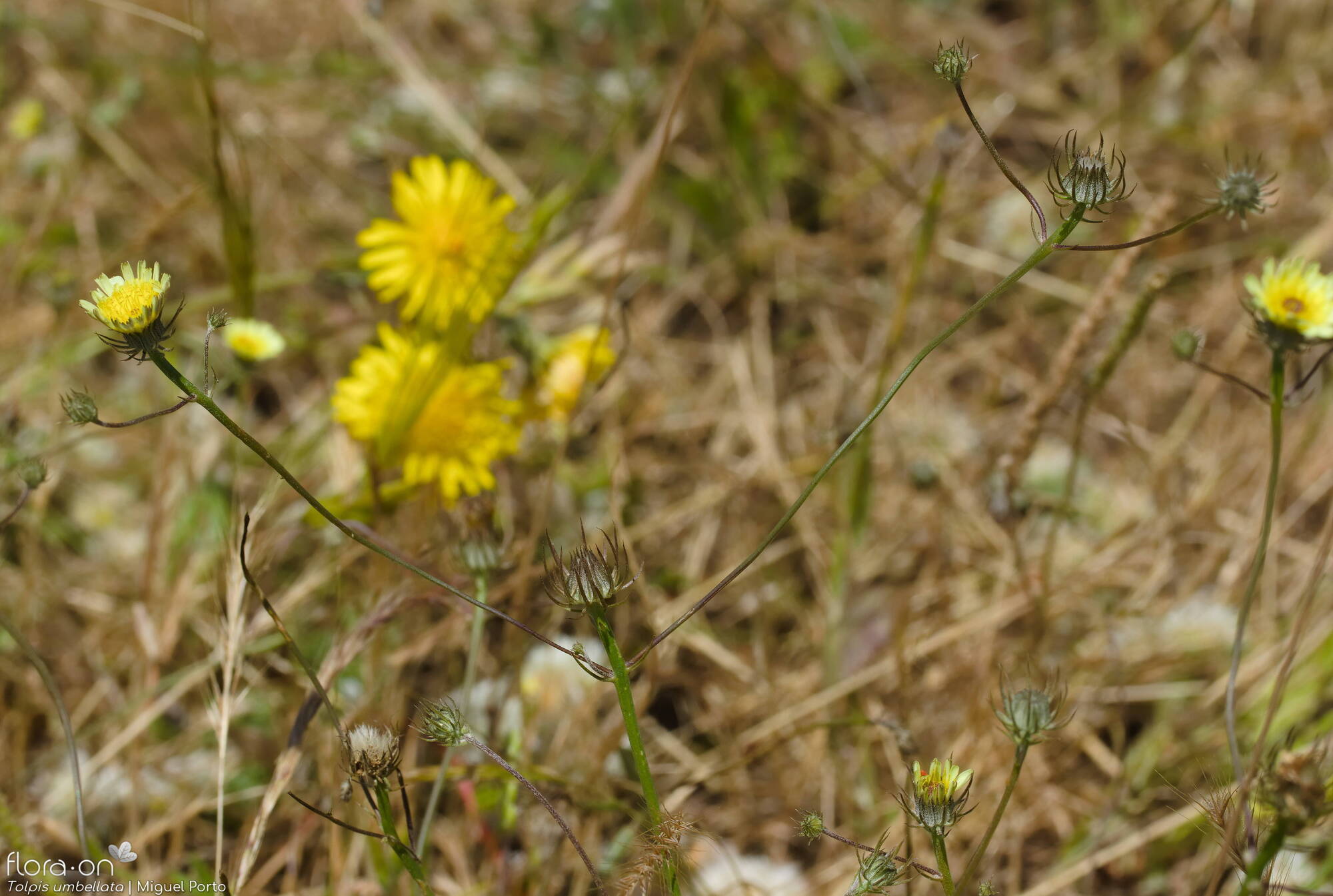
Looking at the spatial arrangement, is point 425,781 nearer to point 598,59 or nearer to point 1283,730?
point 1283,730

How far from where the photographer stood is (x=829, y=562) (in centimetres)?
192

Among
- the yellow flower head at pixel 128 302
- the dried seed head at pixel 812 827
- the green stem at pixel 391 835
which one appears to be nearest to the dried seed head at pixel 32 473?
the yellow flower head at pixel 128 302

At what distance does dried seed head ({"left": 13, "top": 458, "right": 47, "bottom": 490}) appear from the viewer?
1.13 metres

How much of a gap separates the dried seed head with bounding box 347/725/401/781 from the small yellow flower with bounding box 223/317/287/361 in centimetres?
79

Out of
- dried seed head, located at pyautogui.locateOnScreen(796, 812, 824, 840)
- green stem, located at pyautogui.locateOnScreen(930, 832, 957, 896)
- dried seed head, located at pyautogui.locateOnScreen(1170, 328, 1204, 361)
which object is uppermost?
dried seed head, located at pyautogui.locateOnScreen(1170, 328, 1204, 361)

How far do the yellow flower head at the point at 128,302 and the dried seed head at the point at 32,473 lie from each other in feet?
1.05

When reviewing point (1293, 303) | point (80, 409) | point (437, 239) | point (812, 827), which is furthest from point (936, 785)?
point (437, 239)

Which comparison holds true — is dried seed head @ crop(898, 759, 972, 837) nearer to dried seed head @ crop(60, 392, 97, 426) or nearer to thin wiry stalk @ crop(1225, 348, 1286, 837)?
thin wiry stalk @ crop(1225, 348, 1286, 837)

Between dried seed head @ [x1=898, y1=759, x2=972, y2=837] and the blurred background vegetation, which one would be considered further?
the blurred background vegetation

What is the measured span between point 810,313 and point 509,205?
1.01 metres

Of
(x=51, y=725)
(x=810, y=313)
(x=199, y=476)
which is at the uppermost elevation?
(x=810, y=313)

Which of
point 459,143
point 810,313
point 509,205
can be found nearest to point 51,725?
point 509,205

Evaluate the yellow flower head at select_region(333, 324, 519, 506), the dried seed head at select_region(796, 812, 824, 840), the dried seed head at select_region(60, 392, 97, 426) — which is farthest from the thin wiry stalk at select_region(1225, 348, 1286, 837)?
the dried seed head at select_region(60, 392, 97, 426)

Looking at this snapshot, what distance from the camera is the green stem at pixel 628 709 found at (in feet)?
2.91
